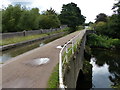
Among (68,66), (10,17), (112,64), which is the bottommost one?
(112,64)

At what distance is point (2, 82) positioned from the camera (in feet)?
21.9

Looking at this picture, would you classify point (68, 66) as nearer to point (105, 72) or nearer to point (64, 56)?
point (64, 56)

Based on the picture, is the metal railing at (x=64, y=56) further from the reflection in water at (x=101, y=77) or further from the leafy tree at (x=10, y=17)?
the leafy tree at (x=10, y=17)

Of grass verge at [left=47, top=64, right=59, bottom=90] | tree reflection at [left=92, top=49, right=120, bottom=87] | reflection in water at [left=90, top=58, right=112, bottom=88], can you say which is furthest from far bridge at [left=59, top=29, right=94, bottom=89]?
tree reflection at [left=92, top=49, right=120, bottom=87]

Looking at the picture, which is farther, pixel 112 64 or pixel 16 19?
pixel 16 19

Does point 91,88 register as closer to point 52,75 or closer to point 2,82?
point 52,75

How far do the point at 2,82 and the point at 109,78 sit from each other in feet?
50.5

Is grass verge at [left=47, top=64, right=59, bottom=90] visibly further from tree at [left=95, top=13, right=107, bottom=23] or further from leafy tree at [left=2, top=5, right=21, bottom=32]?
tree at [left=95, top=13, right=107, bottom=23]

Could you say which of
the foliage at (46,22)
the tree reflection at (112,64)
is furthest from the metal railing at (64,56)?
the foliage at (46,22)

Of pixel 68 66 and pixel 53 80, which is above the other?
pixel 68 66

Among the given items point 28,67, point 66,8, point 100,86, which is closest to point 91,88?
point 100,86

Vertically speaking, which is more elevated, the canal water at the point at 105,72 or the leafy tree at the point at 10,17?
the leafy tree at the point at 10,17

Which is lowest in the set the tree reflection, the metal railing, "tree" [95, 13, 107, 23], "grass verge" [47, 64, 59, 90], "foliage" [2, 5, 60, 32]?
the tree reflection

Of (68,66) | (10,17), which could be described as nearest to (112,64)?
(10,17)
